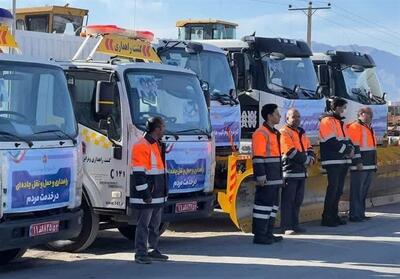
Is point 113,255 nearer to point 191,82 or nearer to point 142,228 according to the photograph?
point 142,228

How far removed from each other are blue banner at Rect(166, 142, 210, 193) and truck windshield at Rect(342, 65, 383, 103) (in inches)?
270

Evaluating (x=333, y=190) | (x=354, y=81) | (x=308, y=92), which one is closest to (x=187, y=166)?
(x=333, y=190)

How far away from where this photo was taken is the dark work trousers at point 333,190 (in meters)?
12.0

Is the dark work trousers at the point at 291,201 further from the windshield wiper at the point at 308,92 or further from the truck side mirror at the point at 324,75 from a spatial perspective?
the truck side mirror at the point at 324,75

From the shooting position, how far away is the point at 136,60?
10625mm

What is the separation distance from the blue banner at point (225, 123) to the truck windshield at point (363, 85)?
442 cm

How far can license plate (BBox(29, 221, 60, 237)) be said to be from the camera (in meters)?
7.65

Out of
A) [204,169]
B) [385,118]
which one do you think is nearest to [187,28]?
[385,118]

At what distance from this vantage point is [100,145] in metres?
9.30

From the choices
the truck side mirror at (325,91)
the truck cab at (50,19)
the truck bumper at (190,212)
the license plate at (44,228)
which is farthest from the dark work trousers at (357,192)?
the truck cab at (50,19)

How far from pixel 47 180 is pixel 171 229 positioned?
4.47 meters

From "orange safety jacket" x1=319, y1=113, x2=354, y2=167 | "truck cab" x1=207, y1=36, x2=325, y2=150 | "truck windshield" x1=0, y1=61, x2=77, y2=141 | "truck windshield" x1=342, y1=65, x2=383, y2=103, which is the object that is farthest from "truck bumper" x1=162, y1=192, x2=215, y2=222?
"truck windshield" x1=342, y1=65, x2=383, y2=103

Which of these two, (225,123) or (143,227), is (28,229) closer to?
(143,227)

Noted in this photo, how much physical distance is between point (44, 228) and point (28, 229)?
0.85 ft
